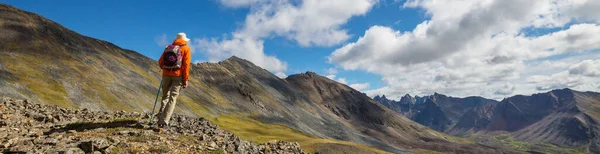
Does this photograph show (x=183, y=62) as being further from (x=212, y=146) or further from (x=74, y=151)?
(x=74, y=151)

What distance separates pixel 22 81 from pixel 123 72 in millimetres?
58651

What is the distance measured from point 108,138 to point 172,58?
472cm

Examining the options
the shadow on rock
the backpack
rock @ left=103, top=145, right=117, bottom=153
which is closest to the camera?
rock @ left=103, top=145, right=117, bottom=153

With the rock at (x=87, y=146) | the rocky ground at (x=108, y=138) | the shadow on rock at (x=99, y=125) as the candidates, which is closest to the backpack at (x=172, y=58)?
the rocky ground at (x=108, y=138)

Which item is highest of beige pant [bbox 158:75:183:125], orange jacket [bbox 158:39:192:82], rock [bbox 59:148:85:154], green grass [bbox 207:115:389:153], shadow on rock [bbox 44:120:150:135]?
green grass [bbox 207:115:389:153]

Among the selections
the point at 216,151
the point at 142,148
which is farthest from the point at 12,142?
the point at 216,151

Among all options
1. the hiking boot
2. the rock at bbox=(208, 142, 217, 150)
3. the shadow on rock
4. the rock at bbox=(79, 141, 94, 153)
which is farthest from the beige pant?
the rock at bbox=(79, 141, 94, 153)

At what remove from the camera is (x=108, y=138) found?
1648 centimetres

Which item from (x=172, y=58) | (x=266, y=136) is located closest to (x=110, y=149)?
(x=172, y=58)

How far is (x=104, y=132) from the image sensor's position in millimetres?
18375

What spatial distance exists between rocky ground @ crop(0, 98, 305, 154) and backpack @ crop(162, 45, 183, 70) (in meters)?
3.28

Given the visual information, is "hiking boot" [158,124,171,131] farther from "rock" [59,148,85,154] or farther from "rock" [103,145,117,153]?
"rock" [59,148,85,154]

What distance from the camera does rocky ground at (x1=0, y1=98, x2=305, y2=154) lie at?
1504cm

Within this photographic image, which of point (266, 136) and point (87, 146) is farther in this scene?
point (266, 136)
